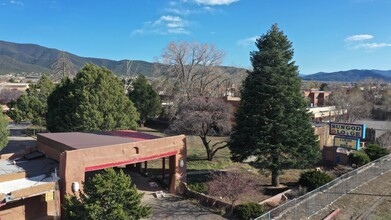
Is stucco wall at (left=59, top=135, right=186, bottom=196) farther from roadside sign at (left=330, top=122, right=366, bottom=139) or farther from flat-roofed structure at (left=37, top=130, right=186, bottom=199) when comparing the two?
roadside sign at (left=330, top=122, right=366, bottom=139)

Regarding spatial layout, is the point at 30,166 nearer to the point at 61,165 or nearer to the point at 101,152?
the point at 61,165

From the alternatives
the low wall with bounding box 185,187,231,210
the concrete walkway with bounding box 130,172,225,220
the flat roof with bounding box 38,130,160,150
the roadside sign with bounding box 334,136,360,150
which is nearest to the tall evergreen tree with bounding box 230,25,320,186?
the low wall with bounding box 185,187,231,210

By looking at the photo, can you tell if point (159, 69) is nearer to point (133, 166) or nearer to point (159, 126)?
point (159, 126)

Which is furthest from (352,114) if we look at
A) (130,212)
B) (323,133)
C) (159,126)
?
(130,212)

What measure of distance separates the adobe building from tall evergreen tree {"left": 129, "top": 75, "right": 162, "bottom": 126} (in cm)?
3068

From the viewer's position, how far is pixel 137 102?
173ft

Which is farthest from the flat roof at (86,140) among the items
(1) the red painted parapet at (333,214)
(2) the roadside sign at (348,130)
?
(2) the roadside sign at (348,130)

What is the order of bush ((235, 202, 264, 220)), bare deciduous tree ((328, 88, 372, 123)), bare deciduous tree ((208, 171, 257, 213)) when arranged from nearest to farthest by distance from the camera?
bush ((235, 202, 264, 220))
bare deciduous tree ((208, 171, 257, 213))
bare deciduous tree ((328, 88, 372, 123))

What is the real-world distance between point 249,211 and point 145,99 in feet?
125

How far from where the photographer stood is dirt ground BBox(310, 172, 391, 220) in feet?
57.8

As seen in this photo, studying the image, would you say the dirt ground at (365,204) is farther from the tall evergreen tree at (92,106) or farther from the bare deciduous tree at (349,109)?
the bare deciduous tree at (349,109)

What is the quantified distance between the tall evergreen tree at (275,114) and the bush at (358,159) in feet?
29.0

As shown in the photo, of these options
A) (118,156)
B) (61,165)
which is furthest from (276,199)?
(61,165)

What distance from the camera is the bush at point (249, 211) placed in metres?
17.4
